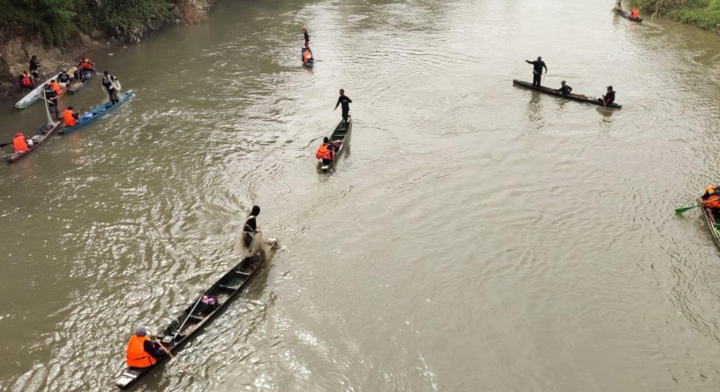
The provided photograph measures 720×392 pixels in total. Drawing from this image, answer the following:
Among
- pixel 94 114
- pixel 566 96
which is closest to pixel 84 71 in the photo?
pixel 94 114

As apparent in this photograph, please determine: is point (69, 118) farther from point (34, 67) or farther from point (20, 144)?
point (34, 67)

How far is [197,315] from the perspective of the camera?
1098cm

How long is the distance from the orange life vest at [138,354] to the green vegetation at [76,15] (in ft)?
66.7

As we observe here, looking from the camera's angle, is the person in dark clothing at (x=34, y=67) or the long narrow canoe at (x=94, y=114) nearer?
the long narrow canoe at (x=94, y=114)

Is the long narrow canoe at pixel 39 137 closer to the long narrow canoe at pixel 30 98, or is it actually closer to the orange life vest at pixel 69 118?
the orange life vest at pixel 69 118

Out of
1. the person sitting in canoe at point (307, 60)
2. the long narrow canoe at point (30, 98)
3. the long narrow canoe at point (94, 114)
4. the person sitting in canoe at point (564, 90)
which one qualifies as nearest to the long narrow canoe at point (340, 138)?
the person sitting in canoe at point (307, 60)

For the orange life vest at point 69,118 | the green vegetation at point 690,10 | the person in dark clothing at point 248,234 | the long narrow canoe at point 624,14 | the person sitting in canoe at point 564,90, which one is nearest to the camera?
the person in dark clothing at point 248,234

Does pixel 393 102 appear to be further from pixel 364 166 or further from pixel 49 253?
pixel 49 253

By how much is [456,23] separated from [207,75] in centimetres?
1969

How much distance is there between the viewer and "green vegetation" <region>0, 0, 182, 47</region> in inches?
949

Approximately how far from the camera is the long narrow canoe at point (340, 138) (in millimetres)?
17516

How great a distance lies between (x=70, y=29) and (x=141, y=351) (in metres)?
24.7

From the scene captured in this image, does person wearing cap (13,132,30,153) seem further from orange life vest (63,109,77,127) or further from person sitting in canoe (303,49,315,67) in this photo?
person sitting in canoe (303,49,315,67)

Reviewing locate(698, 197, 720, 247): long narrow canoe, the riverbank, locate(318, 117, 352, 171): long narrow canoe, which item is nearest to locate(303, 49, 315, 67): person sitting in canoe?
locate(318, 117, 352, 171): long narrow canoe
